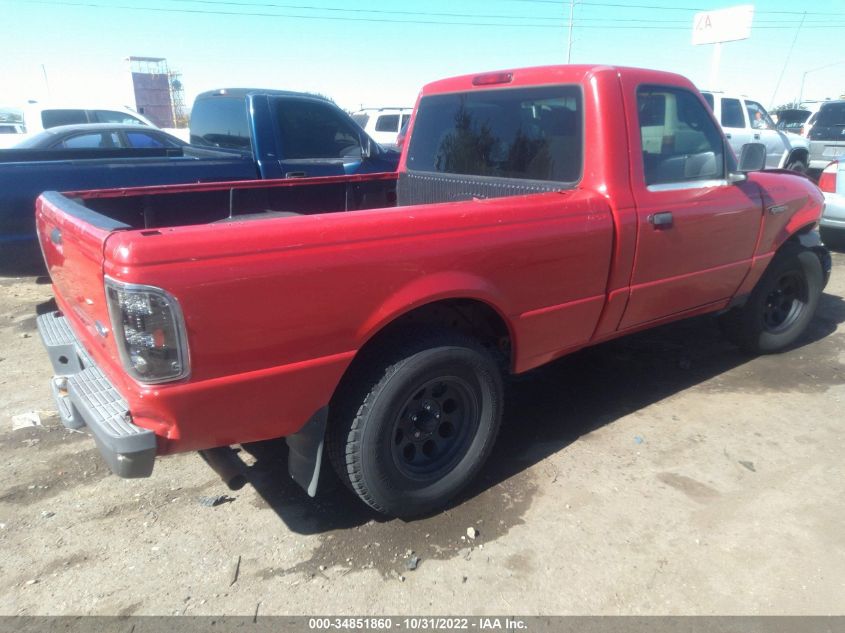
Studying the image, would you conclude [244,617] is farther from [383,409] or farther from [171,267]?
[171,267]

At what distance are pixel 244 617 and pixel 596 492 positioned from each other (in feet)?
5.66

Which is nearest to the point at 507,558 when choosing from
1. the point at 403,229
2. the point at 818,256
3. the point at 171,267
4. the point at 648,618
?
the point at 648,618

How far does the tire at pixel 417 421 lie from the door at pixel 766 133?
1151 cm

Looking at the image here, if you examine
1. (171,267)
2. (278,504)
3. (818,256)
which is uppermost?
(171,267)

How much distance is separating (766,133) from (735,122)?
71cm

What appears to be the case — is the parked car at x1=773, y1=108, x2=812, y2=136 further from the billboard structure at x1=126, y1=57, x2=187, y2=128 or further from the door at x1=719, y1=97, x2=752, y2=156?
the billboard structure at x1=126, y1=57, x2=187, y2=128

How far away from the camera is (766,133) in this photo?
12180 mm

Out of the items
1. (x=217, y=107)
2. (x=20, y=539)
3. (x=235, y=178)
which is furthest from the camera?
(x=217, y=107)

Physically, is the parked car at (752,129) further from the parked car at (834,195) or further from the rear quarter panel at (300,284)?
the rear quarter panel at (300,284)

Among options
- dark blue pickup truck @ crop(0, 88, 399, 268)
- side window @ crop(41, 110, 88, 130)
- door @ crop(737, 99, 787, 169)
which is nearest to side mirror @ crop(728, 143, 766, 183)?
dark blue pickup truck @ crop(0, 88, 399, 268)

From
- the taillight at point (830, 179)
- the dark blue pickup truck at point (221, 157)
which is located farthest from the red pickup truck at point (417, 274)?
the taillight at point (830, 179)

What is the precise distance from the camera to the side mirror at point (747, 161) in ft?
12.4

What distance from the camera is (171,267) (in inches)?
78.4

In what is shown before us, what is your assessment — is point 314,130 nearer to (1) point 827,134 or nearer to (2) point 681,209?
(2) point 681,209
